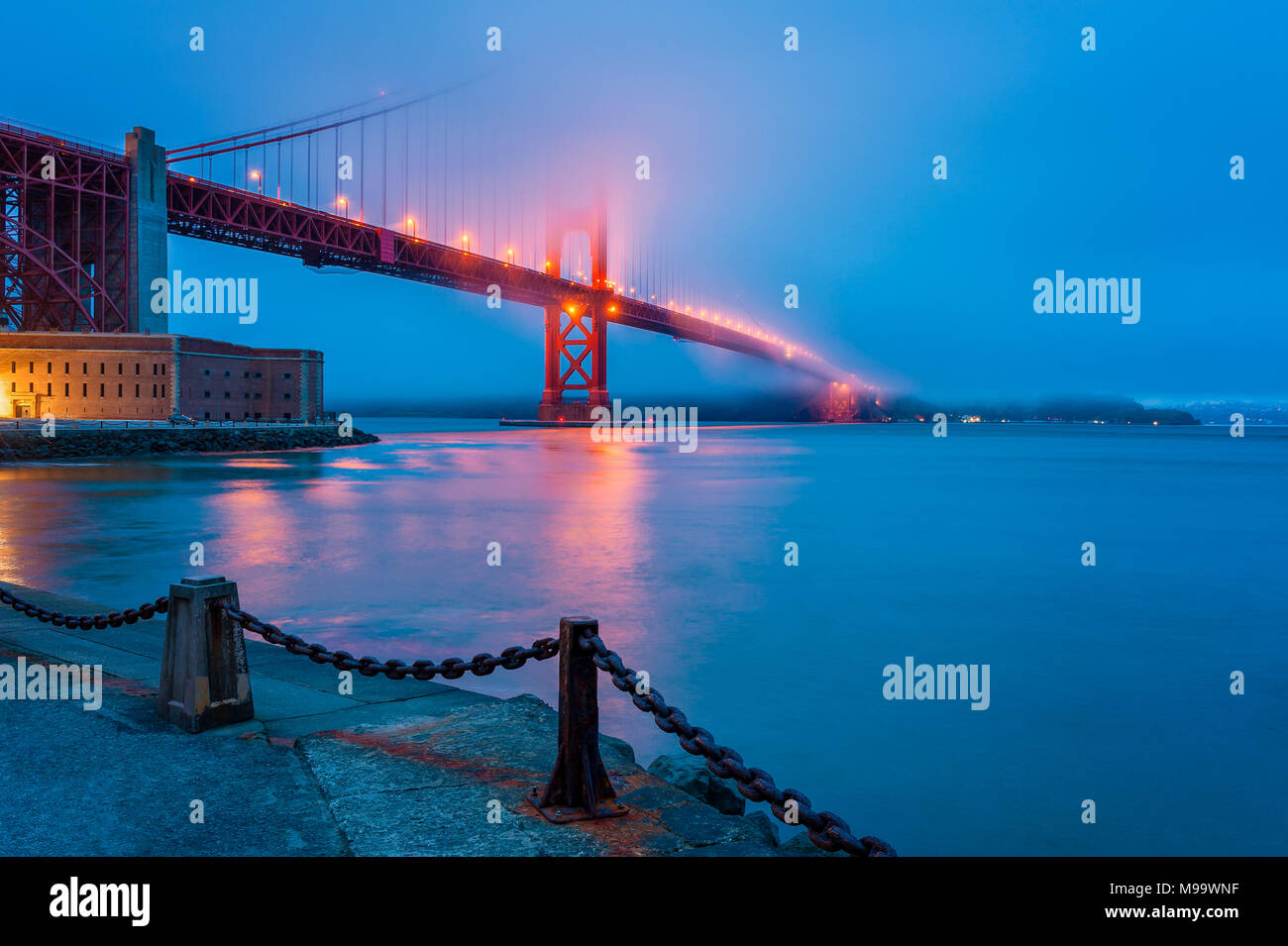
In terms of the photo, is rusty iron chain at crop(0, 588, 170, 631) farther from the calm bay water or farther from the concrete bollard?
the calm bay water

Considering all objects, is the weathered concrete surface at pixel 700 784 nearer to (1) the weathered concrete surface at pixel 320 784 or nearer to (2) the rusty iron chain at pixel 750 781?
(1) the weathered concrete surface at pixel 320 784

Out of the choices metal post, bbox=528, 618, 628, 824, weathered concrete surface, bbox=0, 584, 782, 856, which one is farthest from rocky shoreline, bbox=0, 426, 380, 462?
metal post, bbox=528, 618, 628, 824

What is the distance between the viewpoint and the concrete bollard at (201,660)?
4.49m

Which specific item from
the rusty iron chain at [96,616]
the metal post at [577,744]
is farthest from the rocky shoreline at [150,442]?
the metal post at [577,744]

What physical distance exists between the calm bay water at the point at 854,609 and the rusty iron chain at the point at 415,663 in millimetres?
2104

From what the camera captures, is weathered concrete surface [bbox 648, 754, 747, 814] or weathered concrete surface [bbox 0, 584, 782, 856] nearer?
weathered concrete surface [bbox 0, 584, 782, 856]

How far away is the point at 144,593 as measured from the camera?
10.8 m

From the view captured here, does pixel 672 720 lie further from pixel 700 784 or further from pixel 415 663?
pixel 700 784

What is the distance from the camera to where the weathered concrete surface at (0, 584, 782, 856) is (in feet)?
11.1

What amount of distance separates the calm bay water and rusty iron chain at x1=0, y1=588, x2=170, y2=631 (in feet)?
9.26

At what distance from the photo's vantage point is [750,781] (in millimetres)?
2947

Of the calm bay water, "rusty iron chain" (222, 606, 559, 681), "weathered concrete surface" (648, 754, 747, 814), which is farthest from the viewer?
the calm bay water

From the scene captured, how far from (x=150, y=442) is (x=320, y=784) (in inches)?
1614
